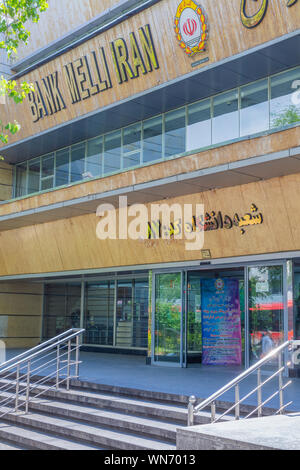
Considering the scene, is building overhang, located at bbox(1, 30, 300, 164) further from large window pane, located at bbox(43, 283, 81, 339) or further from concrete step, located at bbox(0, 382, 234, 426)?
concrete step, located at bbox(0, 382, 234, 426)

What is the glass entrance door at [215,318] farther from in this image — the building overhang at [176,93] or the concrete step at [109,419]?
the concrete step at [109,419]

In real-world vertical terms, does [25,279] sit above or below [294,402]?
above

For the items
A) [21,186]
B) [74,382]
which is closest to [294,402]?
[74,382]

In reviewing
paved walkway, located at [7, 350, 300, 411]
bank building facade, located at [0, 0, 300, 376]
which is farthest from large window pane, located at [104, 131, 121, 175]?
paved walkway, located at [7, 350, 300, 411]

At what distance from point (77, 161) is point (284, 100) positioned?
765 cm

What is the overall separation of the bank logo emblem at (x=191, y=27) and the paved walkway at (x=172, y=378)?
7.01 metres

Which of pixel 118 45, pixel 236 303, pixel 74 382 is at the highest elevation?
pixel 118 45

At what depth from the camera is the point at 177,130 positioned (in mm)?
13844

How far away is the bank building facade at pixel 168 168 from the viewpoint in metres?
11.0

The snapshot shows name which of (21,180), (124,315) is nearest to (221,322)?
(124,315)
